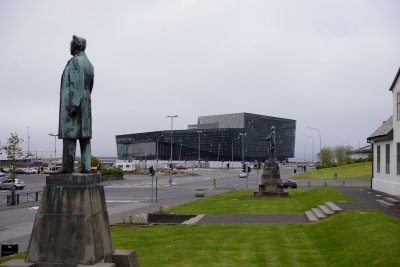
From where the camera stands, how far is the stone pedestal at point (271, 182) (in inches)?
1447

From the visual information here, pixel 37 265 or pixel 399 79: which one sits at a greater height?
pixel 399 79

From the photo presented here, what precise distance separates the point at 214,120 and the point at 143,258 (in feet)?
586

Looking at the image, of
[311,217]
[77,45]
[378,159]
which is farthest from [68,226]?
[378,159]

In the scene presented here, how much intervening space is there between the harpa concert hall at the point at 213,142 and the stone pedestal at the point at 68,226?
143 meters

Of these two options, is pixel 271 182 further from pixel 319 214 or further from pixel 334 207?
pixel 319 214

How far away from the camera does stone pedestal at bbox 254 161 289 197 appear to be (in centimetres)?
3675

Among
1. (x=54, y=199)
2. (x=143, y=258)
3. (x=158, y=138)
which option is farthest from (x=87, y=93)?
(x=158, y=138)

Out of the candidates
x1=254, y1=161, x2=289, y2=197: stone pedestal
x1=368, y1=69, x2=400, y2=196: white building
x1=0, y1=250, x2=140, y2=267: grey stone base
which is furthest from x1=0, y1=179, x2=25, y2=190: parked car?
x1=0, y1=250, x2=140, y2=267: grey stone base

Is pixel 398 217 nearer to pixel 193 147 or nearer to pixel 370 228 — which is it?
pixel 370 228

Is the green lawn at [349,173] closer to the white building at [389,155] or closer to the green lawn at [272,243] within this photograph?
the white building at [389,155]

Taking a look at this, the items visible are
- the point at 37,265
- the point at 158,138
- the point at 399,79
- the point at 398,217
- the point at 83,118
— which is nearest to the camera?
the point at 37,265

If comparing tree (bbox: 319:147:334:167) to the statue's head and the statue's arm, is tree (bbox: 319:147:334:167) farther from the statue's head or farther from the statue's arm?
the statue's arm

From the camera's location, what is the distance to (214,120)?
192 metres

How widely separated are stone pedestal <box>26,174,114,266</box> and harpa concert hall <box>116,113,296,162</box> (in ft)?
470
